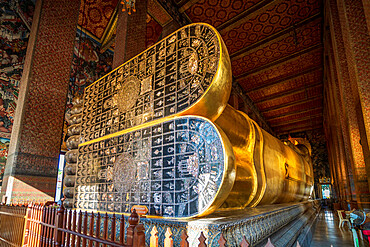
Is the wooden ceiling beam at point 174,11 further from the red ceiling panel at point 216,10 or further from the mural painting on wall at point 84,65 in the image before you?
the mural painting on wall at point 84,65

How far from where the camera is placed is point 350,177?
7.33 meters

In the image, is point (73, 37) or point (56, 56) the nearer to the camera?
point (56, 56)

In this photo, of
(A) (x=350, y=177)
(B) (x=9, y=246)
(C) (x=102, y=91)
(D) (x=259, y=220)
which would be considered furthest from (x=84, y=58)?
(A) (x=350, y=177)

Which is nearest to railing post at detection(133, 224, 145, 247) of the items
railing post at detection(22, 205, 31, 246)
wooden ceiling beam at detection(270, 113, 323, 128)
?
railing post at detection(22, 205, 31, 246)

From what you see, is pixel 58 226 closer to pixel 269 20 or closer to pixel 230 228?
pixel 230 228

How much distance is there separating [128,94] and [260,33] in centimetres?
792

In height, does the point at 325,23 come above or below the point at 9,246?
above

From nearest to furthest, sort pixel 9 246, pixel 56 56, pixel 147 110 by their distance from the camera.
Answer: pixel 147 110 < pixel 9 246 < pixel 56 56

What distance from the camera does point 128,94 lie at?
109 inches

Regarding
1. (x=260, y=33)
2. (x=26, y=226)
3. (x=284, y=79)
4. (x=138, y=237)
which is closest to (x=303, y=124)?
(x=284, y=79)

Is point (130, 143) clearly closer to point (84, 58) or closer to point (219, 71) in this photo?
point (219, 71)

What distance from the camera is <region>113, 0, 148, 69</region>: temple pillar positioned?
201 inches

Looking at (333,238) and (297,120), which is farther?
(297,120)

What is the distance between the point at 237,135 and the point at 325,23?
765 centimetres
